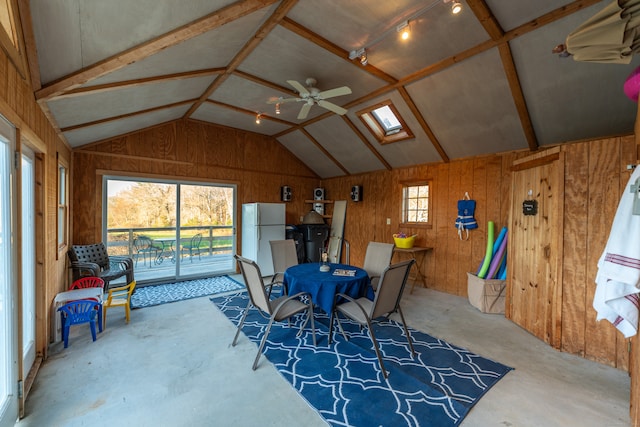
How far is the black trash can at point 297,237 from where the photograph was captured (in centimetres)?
619

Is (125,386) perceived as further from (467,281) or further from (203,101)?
(467,281)

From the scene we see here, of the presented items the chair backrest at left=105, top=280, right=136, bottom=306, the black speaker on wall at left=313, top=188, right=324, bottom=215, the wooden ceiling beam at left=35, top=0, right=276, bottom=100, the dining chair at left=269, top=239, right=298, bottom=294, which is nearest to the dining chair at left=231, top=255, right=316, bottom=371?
the dining chair at left=269, top=239, right=298, bottom=294

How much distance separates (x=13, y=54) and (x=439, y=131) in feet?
15.2

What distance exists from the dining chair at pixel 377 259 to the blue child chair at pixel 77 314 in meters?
3.12

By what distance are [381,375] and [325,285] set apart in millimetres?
906

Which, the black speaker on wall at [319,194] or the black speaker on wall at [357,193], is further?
the black speaker on wall at [319,194]

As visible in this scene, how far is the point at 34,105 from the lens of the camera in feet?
7.29

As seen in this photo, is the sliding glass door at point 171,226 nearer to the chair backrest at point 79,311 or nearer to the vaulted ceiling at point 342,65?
the vaulted ceiling at point 342,65

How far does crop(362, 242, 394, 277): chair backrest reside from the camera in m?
3.43

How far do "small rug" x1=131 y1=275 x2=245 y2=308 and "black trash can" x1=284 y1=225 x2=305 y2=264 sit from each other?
1.59 metres

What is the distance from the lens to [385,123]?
498 cm

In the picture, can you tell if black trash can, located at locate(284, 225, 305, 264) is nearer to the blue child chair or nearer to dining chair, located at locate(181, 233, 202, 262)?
dining chair, located at locate(181, 233, 202, 262)

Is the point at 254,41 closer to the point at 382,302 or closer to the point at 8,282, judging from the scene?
the point at 8,282

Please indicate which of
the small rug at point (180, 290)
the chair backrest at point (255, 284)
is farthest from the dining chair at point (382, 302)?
the small rug at point (180, 290)
